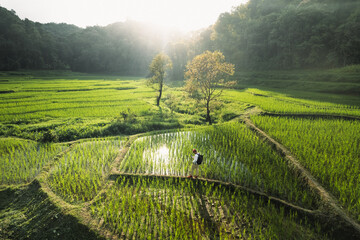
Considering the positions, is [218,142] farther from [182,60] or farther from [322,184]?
[182,60]

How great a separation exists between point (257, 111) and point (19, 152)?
13.2 m

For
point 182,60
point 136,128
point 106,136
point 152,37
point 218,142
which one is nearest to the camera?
point 218,142

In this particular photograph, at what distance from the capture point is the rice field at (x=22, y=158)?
5973mm

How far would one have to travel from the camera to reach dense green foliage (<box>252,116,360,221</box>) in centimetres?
477

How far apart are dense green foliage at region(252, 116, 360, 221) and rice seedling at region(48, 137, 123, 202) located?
21.8ft

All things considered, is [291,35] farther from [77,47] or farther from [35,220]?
[77,47]

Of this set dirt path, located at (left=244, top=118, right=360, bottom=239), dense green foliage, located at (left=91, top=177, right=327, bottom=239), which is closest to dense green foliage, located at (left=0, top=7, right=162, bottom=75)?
dense green foliage, located at (left=91, top=177, right=327, bottom=239)

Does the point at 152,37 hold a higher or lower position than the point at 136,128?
higher

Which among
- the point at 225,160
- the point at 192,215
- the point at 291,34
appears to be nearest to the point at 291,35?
the point at 291,34

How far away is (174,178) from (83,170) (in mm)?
3183

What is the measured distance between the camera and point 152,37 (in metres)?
74.8

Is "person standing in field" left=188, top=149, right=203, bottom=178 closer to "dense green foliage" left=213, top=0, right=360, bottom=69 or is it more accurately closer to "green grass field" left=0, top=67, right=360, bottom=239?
"green grass field" left=0, top=67, right=360, bottom=239

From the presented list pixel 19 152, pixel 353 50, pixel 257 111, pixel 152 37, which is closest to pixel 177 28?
pixel 152 37

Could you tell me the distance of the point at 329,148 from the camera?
6.76 metres
